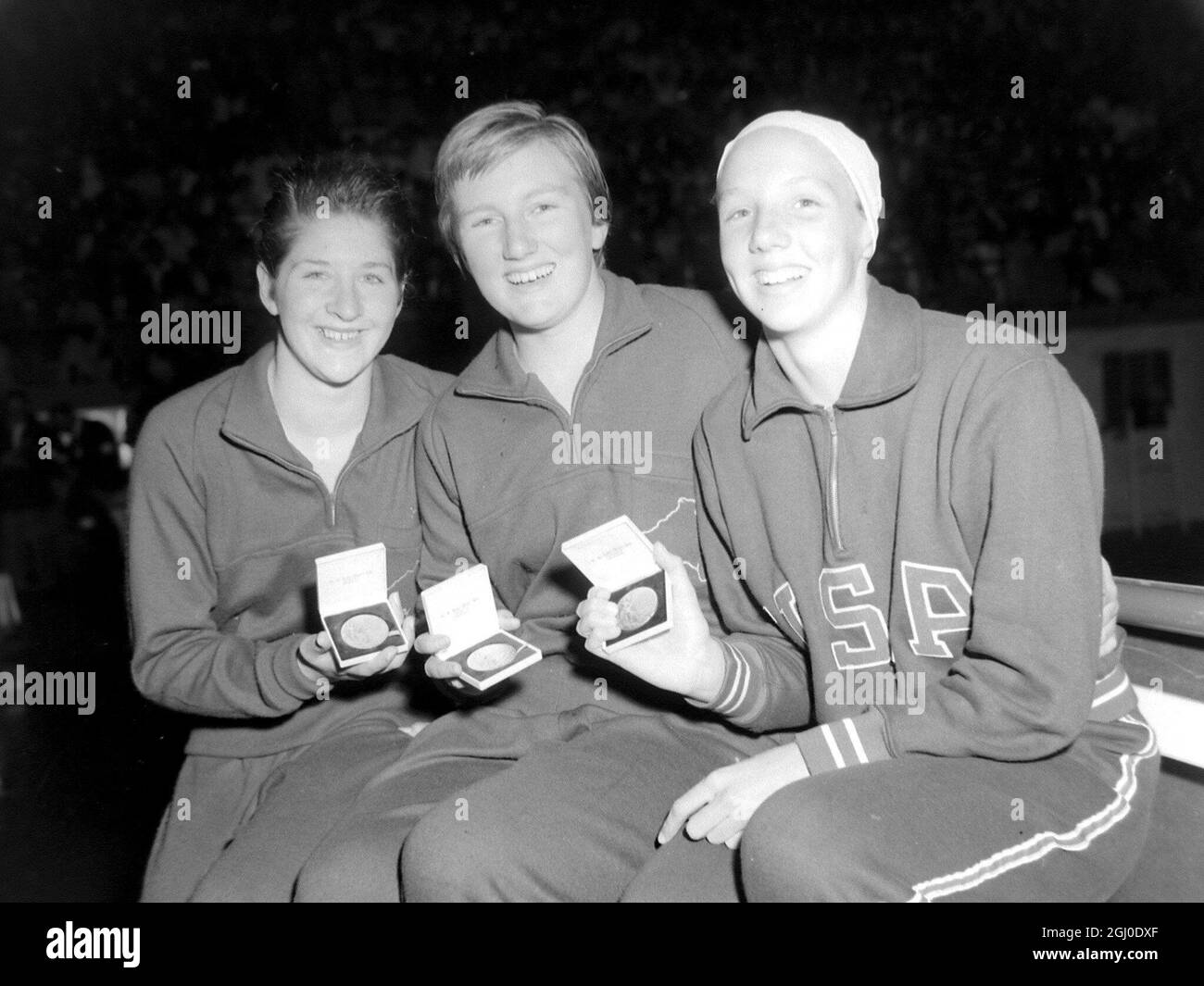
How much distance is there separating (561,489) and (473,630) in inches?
14.5

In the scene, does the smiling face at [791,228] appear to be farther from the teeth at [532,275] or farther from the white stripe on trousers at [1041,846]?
the white stripe on trousers at [1041,846]

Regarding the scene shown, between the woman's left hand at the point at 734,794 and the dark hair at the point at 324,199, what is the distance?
128cm

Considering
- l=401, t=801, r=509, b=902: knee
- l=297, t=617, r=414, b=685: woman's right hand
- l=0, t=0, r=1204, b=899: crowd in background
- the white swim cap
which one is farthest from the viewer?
l=0, t=0, r=1204, b=899: crowd in background

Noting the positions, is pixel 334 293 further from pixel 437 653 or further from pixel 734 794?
pixel 734 794

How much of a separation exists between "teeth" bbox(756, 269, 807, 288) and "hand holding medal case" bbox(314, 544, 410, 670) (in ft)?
2.70

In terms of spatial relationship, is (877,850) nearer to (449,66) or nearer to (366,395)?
(366,395)

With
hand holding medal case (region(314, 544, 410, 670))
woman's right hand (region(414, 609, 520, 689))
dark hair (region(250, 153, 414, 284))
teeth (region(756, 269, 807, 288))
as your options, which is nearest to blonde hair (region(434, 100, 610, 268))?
dark hair (region(250, 153, 414, 284))

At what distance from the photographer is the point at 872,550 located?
177 cm

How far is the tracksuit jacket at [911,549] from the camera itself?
155 cm

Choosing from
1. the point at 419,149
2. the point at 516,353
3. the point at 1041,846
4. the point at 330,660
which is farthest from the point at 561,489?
the point at 419,149

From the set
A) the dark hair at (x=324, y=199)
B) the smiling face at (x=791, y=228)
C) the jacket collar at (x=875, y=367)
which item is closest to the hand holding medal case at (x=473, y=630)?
the jacket collar at (x=875, y=367)

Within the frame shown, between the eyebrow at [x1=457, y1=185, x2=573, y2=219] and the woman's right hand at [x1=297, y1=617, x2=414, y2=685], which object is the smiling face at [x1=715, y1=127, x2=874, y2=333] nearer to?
the eyebrow at [x1=457, y1=185, x2=573, y2=219]

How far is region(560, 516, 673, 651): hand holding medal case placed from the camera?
67.6 inches

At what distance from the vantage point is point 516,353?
7.30 feet
